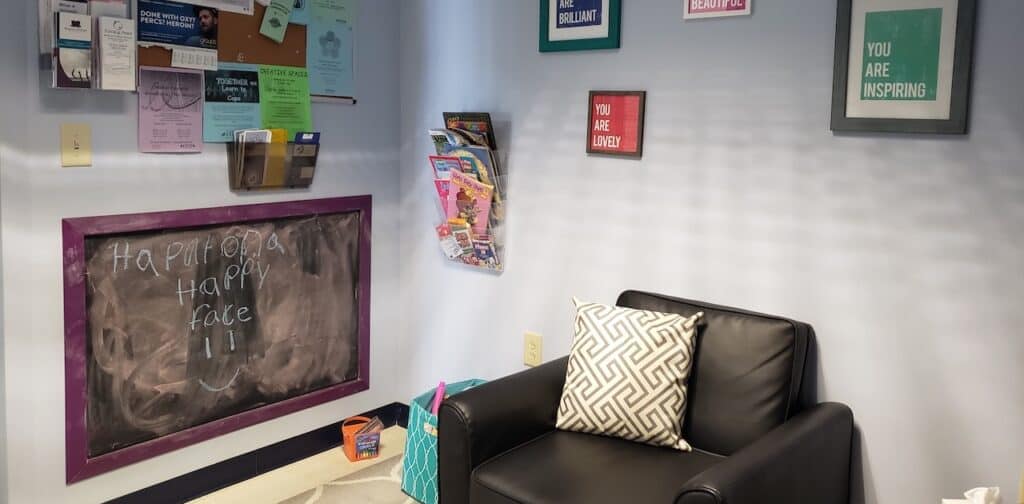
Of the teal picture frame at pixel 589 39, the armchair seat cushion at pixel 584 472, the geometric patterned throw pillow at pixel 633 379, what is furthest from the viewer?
the teal picture frame at pixel 589 39

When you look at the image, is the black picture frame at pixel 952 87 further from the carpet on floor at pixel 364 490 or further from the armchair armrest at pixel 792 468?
the carpet on floor at pixel 364 490

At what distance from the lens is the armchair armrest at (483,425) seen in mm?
2199

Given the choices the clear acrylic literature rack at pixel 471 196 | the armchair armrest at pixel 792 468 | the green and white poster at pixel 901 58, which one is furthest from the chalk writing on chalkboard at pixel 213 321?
the green and white poster at pixel 901 58

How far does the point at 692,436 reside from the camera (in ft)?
7.75

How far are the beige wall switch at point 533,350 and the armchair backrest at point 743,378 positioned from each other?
2.37 feet

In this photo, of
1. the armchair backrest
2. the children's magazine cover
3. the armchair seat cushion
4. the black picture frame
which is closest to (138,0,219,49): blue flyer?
the children's magazine cover

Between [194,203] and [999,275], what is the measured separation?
224 centimetres

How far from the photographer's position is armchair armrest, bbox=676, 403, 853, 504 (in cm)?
177

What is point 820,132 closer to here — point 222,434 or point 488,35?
point 488,35

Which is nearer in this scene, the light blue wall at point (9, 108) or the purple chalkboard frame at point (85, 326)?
the light blue wall at point (9, 108)

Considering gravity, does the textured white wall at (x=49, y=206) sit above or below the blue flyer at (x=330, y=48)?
below

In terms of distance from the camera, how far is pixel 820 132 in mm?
2295

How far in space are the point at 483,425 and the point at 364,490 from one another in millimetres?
882

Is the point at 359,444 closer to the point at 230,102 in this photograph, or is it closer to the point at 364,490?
the point at 364,490
